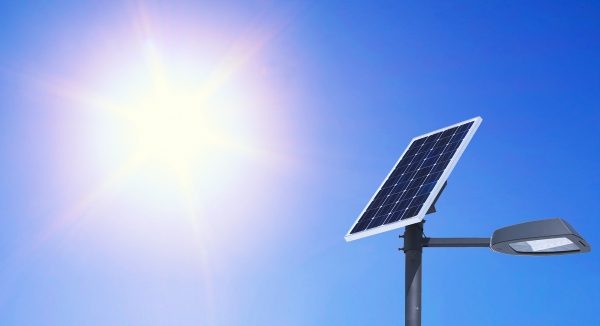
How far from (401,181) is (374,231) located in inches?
91.3

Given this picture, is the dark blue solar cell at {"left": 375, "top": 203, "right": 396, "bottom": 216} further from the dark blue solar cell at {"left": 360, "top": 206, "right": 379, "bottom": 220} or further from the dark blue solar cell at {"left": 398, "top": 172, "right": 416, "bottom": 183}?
the dark blue solar cell at {"left": 398, "top": 172, "right": 416, "bottom": 183}

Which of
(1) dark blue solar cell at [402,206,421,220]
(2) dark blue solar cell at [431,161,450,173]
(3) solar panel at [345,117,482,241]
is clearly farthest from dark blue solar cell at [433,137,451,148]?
(1) dark blue solar cell at [402,206,421,220]

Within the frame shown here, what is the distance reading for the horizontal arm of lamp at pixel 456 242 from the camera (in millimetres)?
6430

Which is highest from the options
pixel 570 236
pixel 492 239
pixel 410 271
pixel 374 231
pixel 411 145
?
pixel 411 145

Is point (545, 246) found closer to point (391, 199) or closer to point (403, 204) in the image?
point (403, 204)

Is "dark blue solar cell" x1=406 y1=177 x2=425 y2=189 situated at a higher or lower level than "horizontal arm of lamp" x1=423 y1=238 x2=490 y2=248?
higher

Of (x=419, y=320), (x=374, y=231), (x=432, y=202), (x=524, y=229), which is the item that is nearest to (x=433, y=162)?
(x=432, y=202)

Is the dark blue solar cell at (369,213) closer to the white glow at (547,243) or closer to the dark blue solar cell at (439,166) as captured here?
the dark blue solar cell at (439,166)

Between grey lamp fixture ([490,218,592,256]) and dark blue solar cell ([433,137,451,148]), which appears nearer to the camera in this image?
grey lamp fixture ([490,218,592,256])

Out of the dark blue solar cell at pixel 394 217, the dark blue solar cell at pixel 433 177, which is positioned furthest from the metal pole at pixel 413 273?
the dark blue solar cell at pixel 433 177

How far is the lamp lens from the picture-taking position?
5.27 metres

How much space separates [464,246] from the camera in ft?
21.7

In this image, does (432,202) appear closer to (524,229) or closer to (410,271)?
(410,271)

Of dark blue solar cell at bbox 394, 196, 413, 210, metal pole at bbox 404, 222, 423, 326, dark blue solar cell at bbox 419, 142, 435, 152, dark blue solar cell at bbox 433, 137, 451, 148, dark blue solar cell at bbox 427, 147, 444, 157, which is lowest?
metal pole at bbox 404, 222, 423, 326
